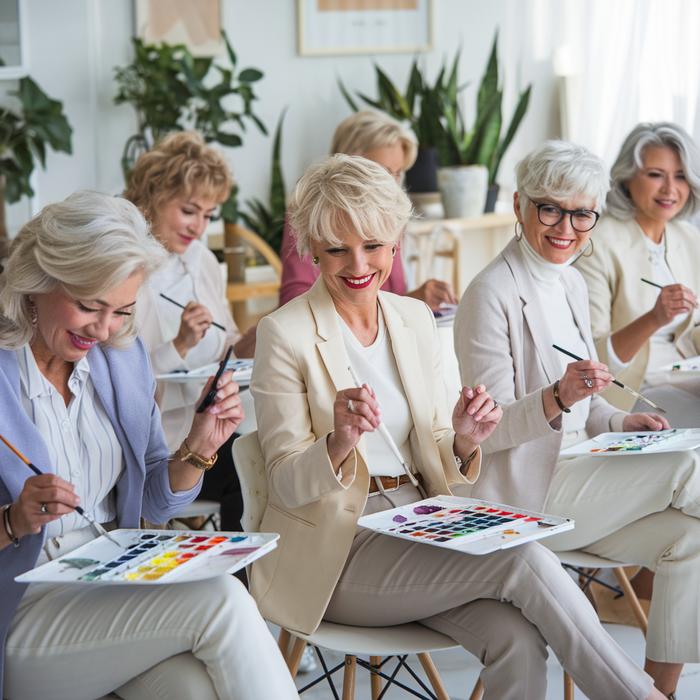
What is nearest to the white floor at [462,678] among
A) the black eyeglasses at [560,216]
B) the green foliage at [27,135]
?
the black eyeglasses at [560,216]

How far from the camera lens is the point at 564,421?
A: 8.66 ft

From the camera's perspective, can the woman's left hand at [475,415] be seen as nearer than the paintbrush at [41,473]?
No

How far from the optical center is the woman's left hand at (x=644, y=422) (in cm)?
262

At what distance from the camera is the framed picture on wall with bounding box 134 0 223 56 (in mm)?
5184

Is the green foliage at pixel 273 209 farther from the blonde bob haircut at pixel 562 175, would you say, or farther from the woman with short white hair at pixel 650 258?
the blonde bob haircut at pixel 562 175

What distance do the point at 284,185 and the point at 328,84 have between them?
578 millimetres

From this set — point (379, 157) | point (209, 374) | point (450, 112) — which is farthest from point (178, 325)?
point (450, 112)

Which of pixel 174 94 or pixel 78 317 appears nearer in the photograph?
pixel 78 317

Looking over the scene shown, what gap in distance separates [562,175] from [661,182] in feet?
2.63

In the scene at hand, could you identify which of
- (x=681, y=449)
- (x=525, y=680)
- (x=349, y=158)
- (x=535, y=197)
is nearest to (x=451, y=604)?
(x=525, y=680)

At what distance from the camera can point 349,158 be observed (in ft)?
7.34

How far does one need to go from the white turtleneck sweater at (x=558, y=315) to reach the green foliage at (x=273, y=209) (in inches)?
118

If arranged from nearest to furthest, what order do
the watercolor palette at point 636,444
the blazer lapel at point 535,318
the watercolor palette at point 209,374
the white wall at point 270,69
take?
the watercolor palette at point 636,444
the blazer lapel at point 535,318
the watercolor palette at point 209,374
the white wall at point 270,69

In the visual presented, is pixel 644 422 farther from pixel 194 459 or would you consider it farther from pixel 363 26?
pixel 363 26
